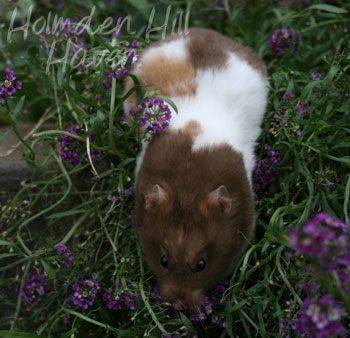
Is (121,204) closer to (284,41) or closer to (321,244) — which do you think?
(284,41)

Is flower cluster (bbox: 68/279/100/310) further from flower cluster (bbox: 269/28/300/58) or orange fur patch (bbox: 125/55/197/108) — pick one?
flower cluster (bbox: 269/28/300/58)

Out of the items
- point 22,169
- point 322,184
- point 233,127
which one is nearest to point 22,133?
point 22,169

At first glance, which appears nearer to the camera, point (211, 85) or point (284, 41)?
point (211, 85)

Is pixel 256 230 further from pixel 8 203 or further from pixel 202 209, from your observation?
pixel 8 203

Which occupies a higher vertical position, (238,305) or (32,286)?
(238,305)

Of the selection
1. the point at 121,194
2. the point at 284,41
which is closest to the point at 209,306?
the point at 121,194

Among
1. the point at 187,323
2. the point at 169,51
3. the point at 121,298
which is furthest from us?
the point at 169,51

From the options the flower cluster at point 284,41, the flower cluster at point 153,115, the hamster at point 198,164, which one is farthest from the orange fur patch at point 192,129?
the flower cluster at point 284,41

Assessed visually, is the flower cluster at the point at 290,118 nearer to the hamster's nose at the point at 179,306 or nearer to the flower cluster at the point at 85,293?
the hamster's nose at the point at 179,306
